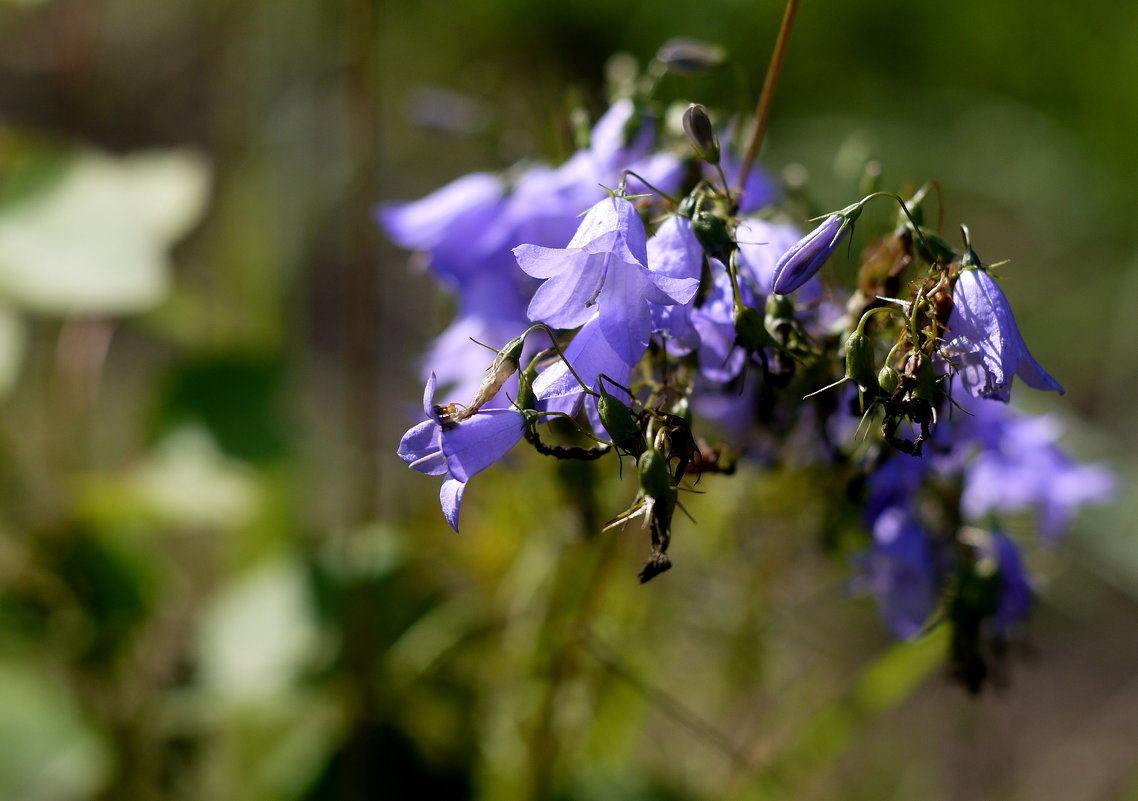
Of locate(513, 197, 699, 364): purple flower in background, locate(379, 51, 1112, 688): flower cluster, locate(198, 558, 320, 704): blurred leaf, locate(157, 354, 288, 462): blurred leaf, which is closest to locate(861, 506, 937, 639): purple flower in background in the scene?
locate(379, 51, 1112, 688): flower cluster

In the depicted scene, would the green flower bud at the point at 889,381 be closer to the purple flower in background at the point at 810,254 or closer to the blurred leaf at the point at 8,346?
the purple flower in background at the point at 810,254

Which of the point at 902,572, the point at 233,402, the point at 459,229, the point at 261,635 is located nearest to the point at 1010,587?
the point at 902,572

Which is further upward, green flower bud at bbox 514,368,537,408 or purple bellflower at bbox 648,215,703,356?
purple bellflower at bbox 648,215,703,356

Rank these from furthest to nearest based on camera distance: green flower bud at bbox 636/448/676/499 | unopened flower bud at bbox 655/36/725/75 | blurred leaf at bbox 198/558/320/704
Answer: blurred leaf at bbox 198/558/320/704 → unopened flower bud at bbox 655/36/725/75 → green flower bud at bbox 636/448/676/499

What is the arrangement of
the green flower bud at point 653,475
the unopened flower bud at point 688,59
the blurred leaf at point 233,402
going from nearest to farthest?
the green flower bud at point 653,475
the unopened flower bud at point 688,59
the blurred leaf at point 233,402

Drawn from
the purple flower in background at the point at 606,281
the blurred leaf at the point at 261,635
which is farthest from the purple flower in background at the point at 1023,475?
the blurred leaf at the point at 261,635

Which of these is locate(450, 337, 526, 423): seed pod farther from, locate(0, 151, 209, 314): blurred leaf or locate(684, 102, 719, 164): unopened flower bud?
locate(0, 151, 209, 314): blurred leaf

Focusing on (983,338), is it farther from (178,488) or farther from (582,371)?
(178,488)
